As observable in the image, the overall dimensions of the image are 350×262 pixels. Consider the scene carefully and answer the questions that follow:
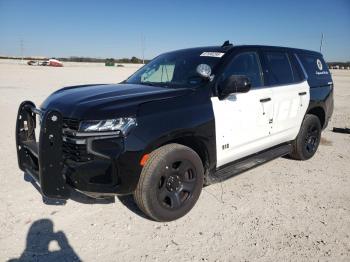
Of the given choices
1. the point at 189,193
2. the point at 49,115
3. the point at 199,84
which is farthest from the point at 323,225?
the point at 49,115

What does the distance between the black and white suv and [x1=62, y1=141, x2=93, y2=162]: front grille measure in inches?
0.4

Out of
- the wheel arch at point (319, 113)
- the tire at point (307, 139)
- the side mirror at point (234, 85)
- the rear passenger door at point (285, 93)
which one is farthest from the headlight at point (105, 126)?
the wheel arch at point (319, 113)

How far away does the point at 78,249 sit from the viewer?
9.91 feet

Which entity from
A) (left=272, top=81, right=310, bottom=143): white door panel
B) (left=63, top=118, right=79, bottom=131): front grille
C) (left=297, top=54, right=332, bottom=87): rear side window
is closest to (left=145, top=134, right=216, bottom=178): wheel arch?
(left=63, top=118, right=79, bottom=131): front grille

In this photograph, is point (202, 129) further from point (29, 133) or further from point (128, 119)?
point (29, 133)

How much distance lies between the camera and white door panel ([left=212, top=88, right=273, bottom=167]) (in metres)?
3.83

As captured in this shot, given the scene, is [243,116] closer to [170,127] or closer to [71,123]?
[170,127]

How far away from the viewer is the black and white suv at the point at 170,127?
9.84ft

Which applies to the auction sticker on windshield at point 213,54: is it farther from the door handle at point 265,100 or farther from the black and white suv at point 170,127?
the door handle at point 265,100

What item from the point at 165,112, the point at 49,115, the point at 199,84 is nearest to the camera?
the point at 49,115

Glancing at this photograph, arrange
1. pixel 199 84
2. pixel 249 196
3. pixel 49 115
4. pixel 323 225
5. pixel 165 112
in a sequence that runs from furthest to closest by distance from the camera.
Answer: pixel 249 196
pixel 199 84
pixel 323 225
pixel 165 112
pixel 49 115

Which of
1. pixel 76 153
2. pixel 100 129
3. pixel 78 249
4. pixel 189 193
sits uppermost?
pixel 100 129

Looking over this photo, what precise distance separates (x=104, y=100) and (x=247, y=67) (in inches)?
82.0

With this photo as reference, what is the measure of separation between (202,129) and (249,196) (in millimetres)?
1269
